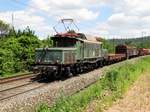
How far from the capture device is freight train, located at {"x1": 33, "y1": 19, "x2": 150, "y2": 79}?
26484 millimetres

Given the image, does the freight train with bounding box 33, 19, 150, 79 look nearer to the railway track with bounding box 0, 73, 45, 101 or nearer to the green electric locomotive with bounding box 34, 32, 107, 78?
the green electric locomotive with bounding box 34, 32, 107, 78

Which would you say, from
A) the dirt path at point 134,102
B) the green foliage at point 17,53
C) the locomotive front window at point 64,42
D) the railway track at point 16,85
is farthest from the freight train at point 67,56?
the dirt path at point 134,102

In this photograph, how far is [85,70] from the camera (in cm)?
3481

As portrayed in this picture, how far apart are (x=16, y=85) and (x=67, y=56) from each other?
4.45 metres

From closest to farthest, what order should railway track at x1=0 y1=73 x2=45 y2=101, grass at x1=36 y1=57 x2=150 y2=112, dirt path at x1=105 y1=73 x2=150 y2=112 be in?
grass at x1=36 y1=57 x2=150 y2=112, dirt path at x1=105 y1=73 x2=150 y2=112, railway track at x1=0 y1=73 x2=45 y2=101

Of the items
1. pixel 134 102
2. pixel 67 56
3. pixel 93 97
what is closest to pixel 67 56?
pixel 67 56

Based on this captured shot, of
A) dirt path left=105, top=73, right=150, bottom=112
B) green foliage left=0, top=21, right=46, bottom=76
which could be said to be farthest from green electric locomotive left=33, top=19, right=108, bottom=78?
dirt path left=105, top=73, right=150, bottom=112

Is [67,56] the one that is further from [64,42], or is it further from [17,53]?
[17,53]

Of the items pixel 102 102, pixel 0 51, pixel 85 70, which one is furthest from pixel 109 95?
pixel 85 70

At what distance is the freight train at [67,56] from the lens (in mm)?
26484

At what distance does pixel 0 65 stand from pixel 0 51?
1505 mm

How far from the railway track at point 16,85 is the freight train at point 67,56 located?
3.78ft

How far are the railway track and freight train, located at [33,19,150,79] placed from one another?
3.78ft

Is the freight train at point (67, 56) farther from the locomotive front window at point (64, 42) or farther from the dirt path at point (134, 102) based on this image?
the dirt path at point (134, 102)
